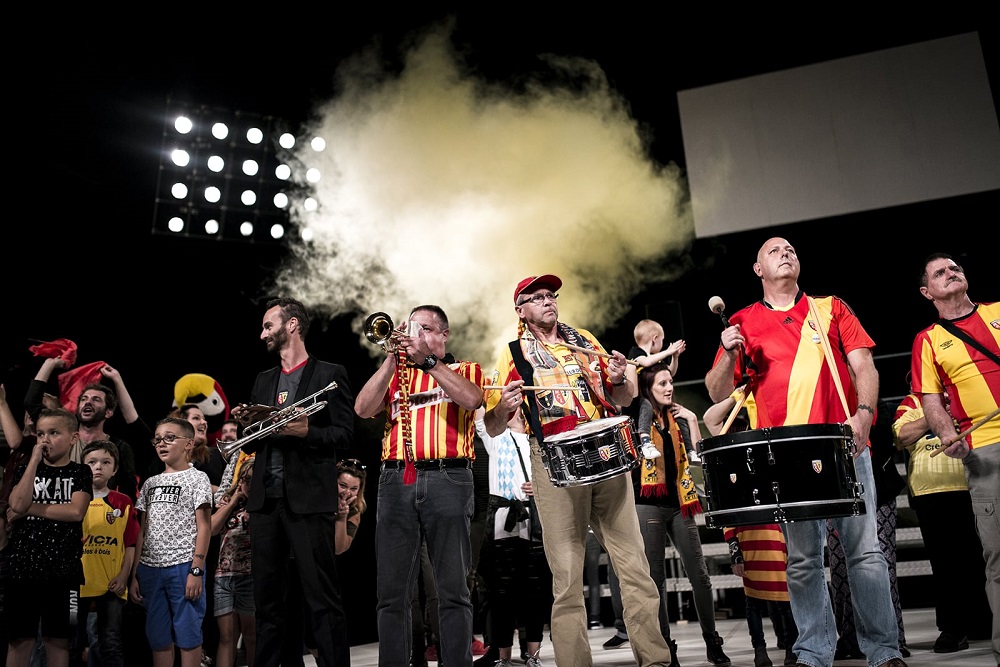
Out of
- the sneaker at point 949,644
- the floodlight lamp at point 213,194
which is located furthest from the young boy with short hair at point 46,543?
the sneaker at point 949,644

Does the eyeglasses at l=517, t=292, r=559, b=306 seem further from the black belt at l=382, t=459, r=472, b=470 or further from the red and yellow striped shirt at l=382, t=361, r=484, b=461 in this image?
the black belt at l=382, t=459, r=472, b=470

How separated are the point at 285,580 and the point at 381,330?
1.36 meters

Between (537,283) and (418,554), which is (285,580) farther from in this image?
(537,283)

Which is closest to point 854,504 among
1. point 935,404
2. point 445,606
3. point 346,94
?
point 935,404

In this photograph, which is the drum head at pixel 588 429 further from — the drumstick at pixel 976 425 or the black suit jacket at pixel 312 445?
the drumstick at pixel 976 425

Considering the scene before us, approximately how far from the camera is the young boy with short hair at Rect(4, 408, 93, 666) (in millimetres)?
4395

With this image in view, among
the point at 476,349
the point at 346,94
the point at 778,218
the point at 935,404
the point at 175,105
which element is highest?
the point at 346,94

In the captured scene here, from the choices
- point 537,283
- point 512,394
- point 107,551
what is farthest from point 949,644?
point 107,551

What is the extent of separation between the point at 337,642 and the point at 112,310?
4482 mm

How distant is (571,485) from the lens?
368 cm

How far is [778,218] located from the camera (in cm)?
916

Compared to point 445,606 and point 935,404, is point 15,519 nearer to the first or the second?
point 445,606

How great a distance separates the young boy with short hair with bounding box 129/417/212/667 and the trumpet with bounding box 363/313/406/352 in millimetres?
1997

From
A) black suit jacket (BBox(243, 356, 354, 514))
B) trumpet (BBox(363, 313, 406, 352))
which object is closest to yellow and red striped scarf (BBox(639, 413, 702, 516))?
black suit jacket (BBox(243, 356, 354, 514))
